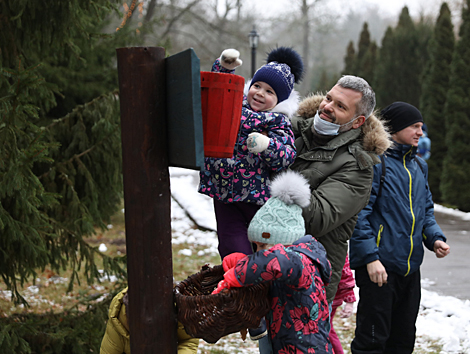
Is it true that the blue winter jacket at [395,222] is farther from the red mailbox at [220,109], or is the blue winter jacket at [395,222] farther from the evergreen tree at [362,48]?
the evergreen tree at [362,48]

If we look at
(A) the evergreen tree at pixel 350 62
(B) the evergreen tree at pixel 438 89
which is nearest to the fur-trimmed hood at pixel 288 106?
(B) the evergreen tree at pixel 438 89

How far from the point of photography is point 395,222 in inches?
131

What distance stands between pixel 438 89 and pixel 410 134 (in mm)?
10399

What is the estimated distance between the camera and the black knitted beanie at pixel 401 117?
344 centimetres

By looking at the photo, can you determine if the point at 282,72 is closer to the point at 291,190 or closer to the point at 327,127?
the point at 327,127

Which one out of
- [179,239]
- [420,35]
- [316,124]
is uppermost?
[420,35]

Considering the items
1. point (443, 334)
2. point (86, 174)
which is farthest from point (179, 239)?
point (443, 334)

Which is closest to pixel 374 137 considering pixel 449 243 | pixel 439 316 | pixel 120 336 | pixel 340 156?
pixel 340 156

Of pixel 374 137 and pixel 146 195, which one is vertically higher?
pixel 374 137

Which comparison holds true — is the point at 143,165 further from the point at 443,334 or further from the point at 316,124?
the point at 443,334

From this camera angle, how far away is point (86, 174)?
4.56 meters

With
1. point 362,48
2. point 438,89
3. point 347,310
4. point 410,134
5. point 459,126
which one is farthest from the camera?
point 362,48

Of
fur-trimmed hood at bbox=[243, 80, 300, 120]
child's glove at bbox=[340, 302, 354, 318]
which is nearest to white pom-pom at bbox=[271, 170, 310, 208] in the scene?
fur-trimmed hood at bbox=[243, 80, 300, 120]

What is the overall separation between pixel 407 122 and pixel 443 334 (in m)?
2.38
